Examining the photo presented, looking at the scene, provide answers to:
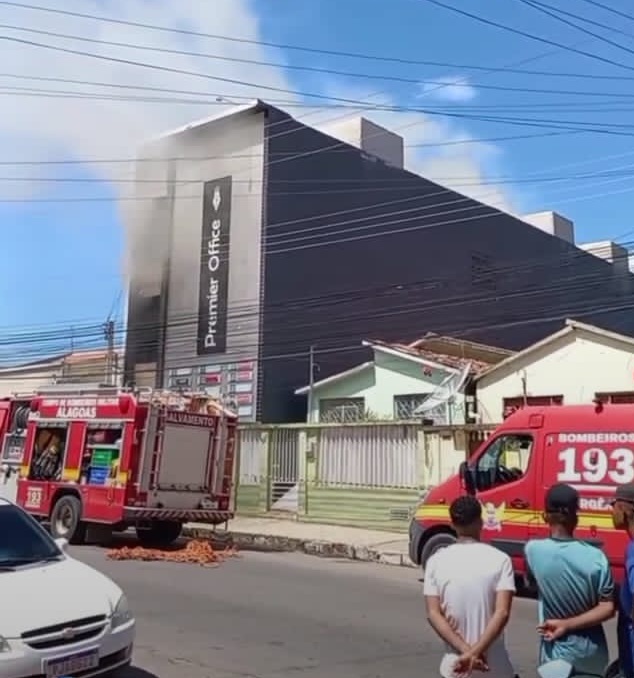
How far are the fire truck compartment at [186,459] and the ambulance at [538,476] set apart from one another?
5366 mm

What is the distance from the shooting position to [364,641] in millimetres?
8188

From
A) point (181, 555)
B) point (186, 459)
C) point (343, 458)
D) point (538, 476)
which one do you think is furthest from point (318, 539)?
point (538, 476)

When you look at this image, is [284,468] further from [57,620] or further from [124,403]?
[57,620]

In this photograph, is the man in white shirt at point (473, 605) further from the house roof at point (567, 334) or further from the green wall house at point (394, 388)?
the green wall house at point (394, 388)

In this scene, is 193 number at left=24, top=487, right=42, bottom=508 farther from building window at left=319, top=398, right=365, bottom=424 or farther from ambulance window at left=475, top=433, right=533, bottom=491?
building window at left=319, top=398, right=365, bottom=424

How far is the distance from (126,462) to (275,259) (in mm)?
16424

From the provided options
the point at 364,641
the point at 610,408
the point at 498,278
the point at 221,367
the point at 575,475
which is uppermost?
the point at 498,278

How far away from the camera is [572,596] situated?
4129 mm

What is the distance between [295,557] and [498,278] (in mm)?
28800

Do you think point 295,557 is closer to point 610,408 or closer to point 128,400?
point 128,400

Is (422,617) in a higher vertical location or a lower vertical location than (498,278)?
lower

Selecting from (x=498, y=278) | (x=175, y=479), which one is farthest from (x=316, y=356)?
(x=175, y=479)

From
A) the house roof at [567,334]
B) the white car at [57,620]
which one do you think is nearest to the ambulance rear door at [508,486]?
the white car at [57,620]

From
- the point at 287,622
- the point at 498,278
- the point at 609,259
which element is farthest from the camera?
the point at 609,259
